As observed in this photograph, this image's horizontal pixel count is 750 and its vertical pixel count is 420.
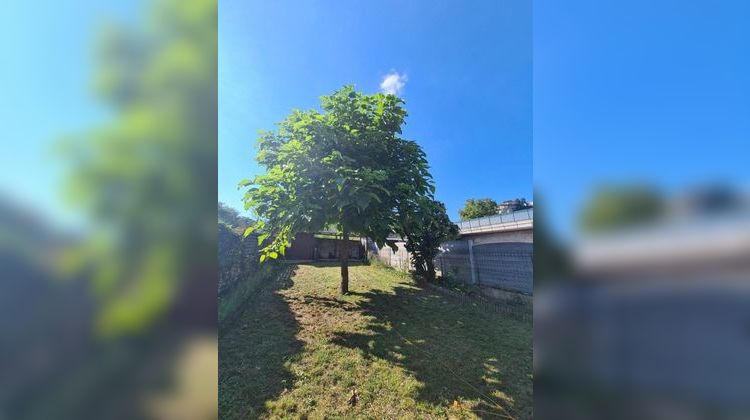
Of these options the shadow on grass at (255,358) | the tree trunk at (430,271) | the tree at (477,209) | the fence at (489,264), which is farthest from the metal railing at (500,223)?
the shadow on grass at (255,358)

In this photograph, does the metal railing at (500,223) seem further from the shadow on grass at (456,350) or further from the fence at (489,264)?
the shadow on grass at (456,350)

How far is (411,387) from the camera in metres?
3.05

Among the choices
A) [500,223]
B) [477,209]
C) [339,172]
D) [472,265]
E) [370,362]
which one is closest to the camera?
[370,362]

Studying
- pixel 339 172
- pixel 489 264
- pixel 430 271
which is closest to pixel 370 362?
pixel 339 172

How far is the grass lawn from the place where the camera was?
8.97 ft
